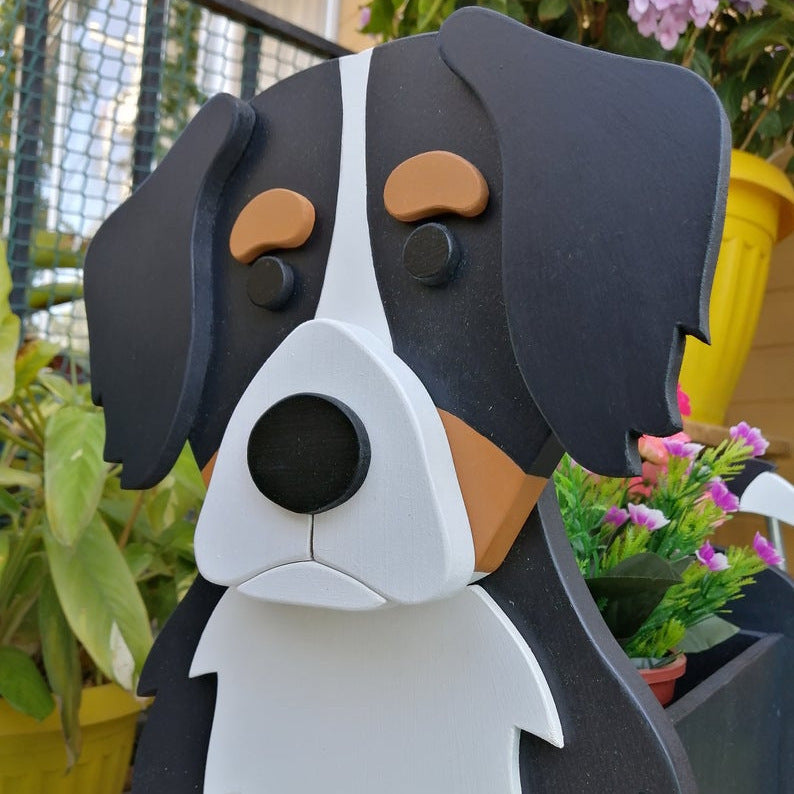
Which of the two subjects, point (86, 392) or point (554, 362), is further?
point (86, 392)

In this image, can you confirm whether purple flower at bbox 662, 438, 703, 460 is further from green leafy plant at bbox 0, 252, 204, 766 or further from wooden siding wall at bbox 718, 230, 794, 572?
wooden siding wall at bbox 718, 230, 794, 572

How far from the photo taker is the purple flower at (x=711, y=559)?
55 centimetres

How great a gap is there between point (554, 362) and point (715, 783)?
35 centimetres

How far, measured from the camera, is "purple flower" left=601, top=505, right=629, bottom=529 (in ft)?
1.83

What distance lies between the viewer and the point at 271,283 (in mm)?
430

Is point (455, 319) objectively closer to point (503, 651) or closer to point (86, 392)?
point (503, 651)

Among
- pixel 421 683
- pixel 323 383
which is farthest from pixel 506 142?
pixel 421 683

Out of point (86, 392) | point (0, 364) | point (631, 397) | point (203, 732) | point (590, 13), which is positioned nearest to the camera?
point (631, 397)

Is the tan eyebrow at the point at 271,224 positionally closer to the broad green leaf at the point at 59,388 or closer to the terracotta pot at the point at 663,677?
the terracotta pot at the point at 663,677

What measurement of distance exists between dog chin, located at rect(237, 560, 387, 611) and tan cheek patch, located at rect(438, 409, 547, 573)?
6cm

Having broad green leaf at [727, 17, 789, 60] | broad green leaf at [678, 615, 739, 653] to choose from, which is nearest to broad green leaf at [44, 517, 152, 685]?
broad green leaf at [678, 615, 739, 653]

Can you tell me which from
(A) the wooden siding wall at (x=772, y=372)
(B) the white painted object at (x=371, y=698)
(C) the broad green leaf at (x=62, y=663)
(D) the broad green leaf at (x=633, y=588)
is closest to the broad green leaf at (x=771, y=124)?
(A) the wooden siding wall at (x=772, y=372)

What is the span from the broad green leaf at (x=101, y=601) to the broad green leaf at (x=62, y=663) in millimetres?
53

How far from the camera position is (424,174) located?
0.38m
